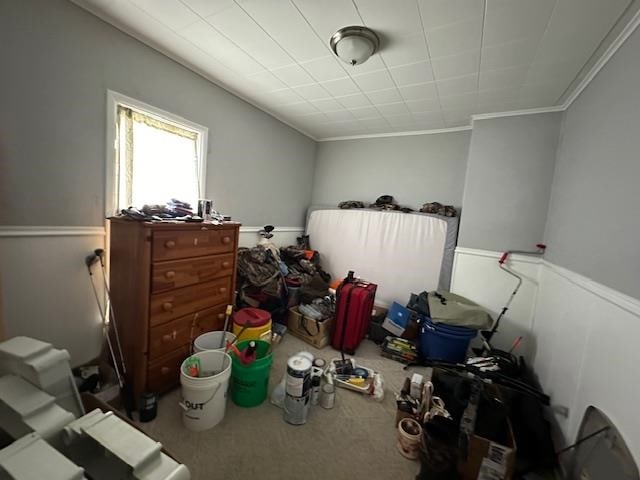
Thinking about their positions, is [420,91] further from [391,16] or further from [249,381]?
[249,381]

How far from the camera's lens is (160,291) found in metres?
1.66

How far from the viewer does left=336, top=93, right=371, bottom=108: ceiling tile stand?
261 centimetres

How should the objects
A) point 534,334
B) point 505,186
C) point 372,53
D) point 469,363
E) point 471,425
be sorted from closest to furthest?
point 471,425 → point 372,53 → point 469,363 → point 534,334 → point 505,186

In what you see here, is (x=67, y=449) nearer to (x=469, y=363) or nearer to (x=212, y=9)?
(x=212, y=9)

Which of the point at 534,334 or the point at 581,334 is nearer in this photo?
the point at 581,334

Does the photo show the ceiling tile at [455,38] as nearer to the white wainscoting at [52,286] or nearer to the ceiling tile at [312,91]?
the ceiling tile at [312,91]

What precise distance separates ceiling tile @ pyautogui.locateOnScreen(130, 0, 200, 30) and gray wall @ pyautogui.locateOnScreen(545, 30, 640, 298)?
2570mm

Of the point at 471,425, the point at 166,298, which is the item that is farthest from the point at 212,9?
the point at 471,425

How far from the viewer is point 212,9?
A: 1610mm

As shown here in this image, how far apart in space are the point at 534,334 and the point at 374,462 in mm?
1890

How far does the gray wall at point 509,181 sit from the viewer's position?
8.15ft

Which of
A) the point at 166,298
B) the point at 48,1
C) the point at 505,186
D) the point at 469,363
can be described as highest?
the point at 48,1

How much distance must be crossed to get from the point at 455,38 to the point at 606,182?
1.25m

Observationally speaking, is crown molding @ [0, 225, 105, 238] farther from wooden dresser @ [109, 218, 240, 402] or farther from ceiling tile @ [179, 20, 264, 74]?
ceiling tile @ [179, 20, 264, 74]
